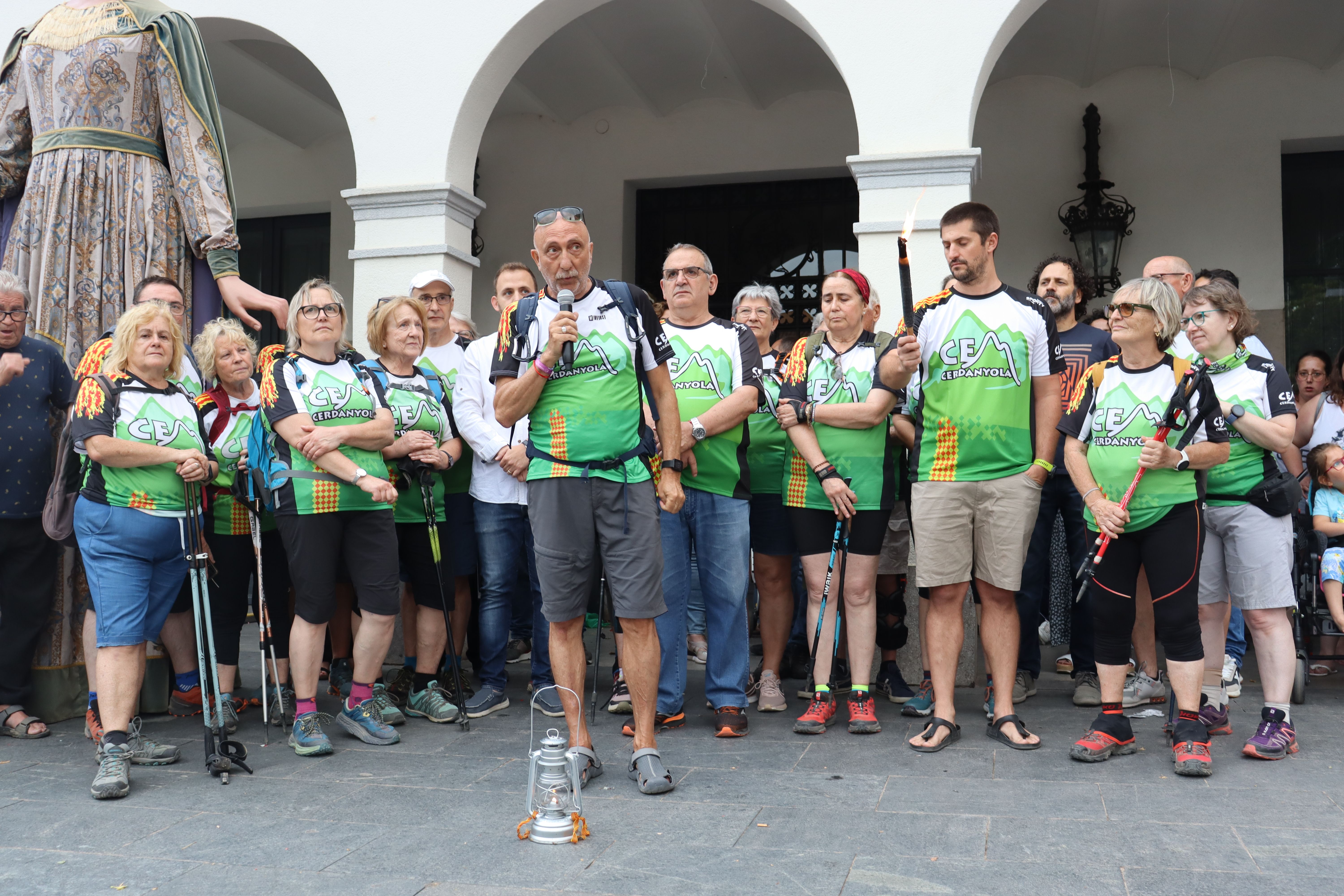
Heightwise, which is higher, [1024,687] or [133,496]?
[133,496]

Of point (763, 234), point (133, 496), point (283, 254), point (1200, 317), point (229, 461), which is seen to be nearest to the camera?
point (133, 496)

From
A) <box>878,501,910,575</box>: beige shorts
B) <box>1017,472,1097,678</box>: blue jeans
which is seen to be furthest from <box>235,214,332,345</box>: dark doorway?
<box>1017,472,1097,678</box>: blue jeans

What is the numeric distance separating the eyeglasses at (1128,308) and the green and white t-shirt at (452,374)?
9.13 ft

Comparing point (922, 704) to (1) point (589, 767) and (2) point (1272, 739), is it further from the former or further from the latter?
(1) point (589, 767)

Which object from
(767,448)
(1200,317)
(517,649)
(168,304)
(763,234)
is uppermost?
(763,234)

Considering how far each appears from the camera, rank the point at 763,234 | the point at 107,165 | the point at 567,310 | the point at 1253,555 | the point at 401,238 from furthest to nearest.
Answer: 1. the point at 763,234
2. the point at 401,238
3. the point at 107,165
4. the point at 1253,555
5. the point at 567,310

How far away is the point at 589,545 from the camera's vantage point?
3.66 meters

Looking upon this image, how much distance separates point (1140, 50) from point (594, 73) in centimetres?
424

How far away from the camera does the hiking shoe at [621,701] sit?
474 cm

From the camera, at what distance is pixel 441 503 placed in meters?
4.91

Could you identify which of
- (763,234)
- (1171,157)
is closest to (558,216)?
(763,234)

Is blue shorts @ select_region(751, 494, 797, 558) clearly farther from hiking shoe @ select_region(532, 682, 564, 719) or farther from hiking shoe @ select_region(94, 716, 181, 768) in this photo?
hiking shoe @ select_region(94, 716, 181, 768)

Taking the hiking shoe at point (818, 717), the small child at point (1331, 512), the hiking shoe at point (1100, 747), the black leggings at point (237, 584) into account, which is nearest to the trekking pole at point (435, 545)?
the black leggings at point (237, 584)

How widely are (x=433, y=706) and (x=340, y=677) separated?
754 millimetres
